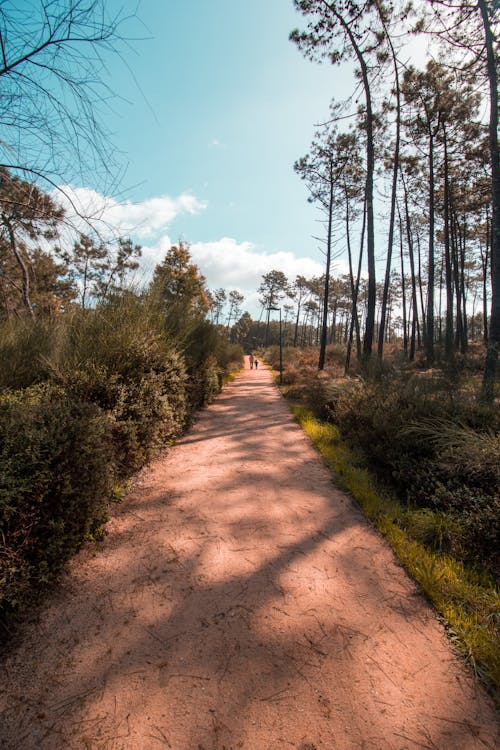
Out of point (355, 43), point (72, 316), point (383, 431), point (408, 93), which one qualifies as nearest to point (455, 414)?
point (383, 431)

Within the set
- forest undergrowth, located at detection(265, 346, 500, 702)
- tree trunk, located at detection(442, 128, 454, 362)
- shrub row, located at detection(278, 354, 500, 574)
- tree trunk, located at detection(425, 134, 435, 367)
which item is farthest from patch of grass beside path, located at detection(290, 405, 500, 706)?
tree trunk, located at detection(442, 128, 454, 362)

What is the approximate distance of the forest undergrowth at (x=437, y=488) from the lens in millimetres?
1993

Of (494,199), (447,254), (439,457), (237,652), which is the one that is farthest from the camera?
(447,254)

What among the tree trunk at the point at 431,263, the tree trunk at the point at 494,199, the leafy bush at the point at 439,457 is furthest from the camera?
the tree trunk at the point at 431,263

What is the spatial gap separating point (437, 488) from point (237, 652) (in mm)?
2615

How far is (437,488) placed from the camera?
10.6ft

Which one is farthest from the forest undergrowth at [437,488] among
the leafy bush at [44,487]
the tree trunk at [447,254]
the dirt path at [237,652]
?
the tree trunk at [447,254]

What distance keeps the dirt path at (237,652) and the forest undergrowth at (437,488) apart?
0.19 m

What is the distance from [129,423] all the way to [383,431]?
3.56 metres

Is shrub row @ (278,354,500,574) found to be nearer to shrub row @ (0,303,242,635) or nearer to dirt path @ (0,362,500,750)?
dirt path @ (0,362,500,750)

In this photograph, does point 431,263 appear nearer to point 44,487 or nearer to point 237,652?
point 237,652

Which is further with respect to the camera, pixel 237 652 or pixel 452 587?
pixel 452 587

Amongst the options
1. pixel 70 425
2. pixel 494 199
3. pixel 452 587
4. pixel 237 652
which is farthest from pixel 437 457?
Answer: pixel 494 199

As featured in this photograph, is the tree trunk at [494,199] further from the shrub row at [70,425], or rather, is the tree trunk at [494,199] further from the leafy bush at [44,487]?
the leafy bush at [44,487]
